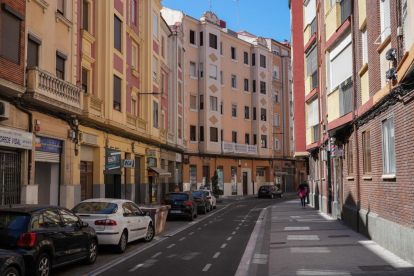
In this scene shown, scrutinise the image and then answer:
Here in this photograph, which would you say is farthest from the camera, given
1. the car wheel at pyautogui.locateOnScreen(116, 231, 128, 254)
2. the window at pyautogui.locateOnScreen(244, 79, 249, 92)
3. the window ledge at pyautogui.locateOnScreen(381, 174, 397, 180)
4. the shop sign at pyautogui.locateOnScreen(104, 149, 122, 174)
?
the window at pyautogui.locateOnScreen(244, 79, 249, 92)

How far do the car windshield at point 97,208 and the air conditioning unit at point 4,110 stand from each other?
3.37 metres

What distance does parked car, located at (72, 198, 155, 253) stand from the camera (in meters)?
12.7

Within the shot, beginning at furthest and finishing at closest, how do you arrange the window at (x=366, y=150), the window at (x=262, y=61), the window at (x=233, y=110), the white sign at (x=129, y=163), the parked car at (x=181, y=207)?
the window at (x=262, y=61) → the window at (x=233, y=110) → the white sign at (x=129, y=163) → the parked car at (x=181, y=207) → the window at (x=366, y=150)

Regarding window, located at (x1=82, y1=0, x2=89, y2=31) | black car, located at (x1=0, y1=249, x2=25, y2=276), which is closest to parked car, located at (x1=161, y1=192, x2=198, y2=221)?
window, located at (x1=82, y1=0, x2=89, y2=31)

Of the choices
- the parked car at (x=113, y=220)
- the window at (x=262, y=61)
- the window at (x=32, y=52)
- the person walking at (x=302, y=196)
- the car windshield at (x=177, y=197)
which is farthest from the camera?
the window at (x=262, y=61)

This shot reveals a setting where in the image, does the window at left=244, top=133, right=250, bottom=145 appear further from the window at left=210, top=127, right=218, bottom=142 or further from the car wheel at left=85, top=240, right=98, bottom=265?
the car wheel at left=85, top=240, right=98, bottom=265

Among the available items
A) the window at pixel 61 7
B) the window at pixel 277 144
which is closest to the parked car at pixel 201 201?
the window at pixel 61 7

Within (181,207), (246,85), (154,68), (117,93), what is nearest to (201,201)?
(181,207)

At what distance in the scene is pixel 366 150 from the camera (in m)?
15.3

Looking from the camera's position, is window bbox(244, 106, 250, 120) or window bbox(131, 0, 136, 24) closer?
window bbox(131, 0, 136, 24)

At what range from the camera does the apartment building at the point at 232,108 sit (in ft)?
156

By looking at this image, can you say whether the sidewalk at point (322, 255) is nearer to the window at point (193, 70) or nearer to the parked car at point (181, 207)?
the parked car at point (181, 207)

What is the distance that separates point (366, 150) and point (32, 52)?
470 inches

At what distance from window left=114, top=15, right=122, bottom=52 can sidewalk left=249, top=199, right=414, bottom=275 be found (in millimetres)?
13383
